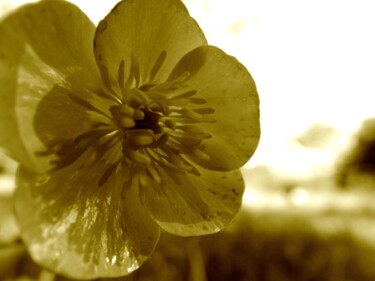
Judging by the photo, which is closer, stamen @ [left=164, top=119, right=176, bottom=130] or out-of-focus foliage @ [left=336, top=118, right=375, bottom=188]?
stamen @ [left=164, top=119, right=176, bottom=130]

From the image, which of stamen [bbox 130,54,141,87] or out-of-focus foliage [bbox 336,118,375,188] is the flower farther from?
out-of-focus foliage [bbox 336,118,375,188]

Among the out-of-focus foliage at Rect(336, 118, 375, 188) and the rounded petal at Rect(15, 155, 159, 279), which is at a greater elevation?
the out-of-focus foliage at Rect(336, 118, 375, 188)

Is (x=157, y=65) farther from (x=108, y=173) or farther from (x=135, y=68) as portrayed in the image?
(x=108, y=173)

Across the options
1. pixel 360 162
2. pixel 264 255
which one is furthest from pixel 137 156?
pixel 360 162

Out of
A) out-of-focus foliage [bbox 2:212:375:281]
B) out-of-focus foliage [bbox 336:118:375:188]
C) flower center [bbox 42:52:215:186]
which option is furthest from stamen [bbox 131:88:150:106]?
out-of-focus foliage [bbox 336:118:375:188]

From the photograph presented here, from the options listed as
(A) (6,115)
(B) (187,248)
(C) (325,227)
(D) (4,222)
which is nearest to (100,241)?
(A) (6,115)

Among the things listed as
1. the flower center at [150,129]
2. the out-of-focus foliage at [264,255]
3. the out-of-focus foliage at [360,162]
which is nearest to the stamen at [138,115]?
the flower center at [150,129]
